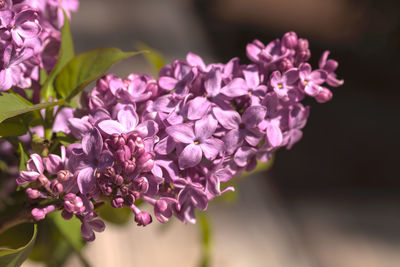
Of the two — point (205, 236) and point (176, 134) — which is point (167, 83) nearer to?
point (176, 134)

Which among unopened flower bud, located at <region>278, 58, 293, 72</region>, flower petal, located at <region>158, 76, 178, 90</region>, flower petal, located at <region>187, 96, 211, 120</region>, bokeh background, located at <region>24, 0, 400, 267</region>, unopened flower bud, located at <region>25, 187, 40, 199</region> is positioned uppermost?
unopened flower bud, located at <region>278, 58, 293, 72</region>

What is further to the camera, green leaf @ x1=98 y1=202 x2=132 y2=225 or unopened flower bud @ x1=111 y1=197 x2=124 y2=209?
green leaf @ x1=98 y1=202 x2=132 y2=225

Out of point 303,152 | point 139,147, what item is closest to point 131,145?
point 139,147

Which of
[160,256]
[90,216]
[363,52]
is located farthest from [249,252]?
[363,52]

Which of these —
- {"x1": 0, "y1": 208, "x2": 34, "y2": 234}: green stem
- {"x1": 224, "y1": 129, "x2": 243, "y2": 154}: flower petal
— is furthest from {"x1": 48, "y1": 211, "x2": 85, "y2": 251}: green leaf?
{"x1": 224, "y1": 129, "x2": 243, "y2": 154}: flower petal

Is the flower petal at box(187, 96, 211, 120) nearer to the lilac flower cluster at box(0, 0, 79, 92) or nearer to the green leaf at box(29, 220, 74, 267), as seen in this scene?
the lilac flower cluster at box(0, 0, 79, 92)

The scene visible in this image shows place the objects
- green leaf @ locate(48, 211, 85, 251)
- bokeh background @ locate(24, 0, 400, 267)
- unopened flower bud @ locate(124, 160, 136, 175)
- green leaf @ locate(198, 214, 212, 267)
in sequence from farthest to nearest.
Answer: bokeh background @ locate(24, 0, 400, 267) → green leaf @ locate(198, 214, 212, 267) → green leaf @ locate(48, 211, 85, 251) → unopened flower bud @ locate(124, 160, 136, 175)
